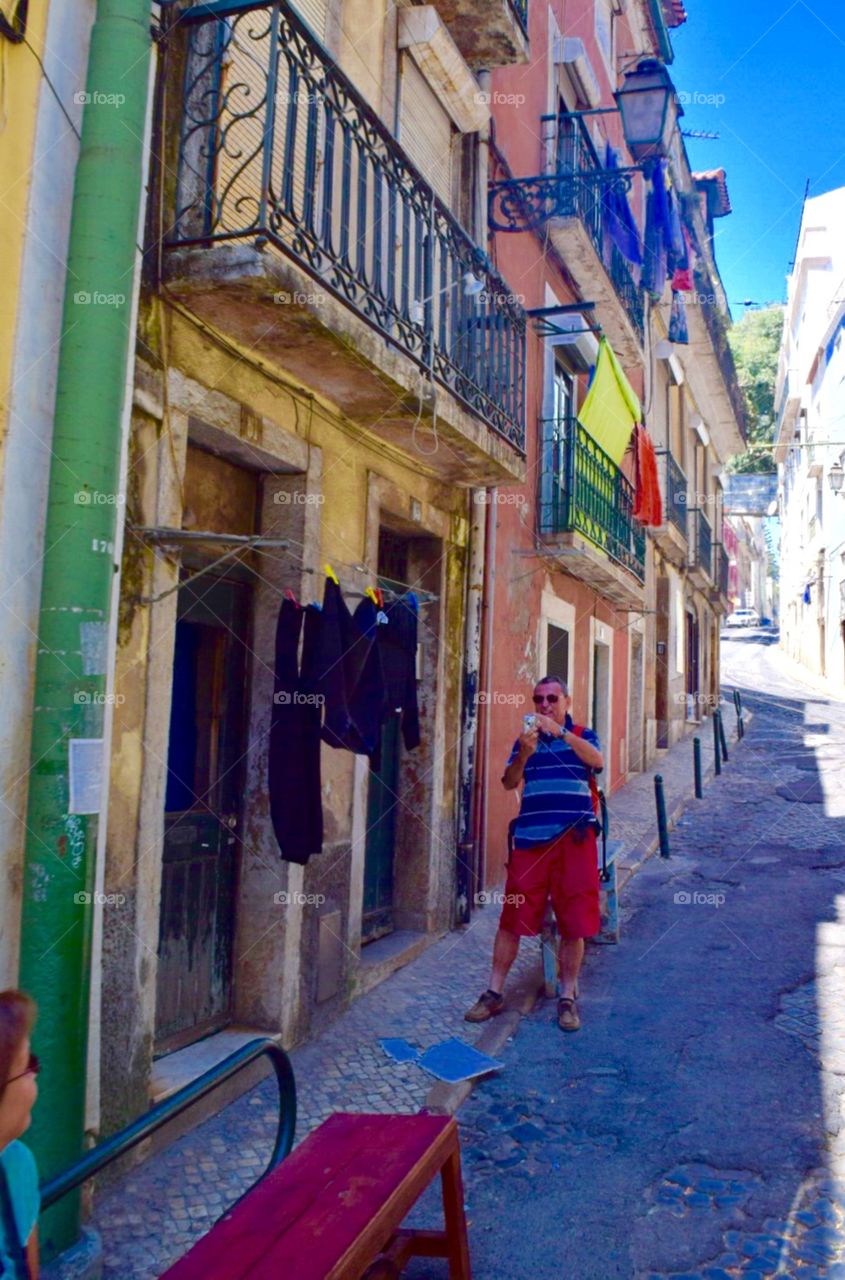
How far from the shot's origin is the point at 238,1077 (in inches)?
188

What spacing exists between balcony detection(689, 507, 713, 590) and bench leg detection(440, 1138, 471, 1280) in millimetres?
19826

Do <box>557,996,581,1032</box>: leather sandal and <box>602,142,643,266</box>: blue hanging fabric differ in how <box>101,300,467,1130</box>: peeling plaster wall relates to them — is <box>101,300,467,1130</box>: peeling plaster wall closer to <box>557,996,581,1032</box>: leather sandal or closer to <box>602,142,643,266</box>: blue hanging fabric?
<box>557,996,581,1032</box>: leather sandal

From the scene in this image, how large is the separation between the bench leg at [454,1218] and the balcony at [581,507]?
7675mm

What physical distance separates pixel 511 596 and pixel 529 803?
413 cm

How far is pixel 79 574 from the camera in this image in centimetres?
349

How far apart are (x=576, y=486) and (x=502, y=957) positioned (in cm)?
612

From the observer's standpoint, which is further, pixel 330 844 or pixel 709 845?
pixel 709 845

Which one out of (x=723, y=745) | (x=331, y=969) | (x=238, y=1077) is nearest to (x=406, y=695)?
(x=331, y=969)

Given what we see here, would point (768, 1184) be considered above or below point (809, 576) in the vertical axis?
below

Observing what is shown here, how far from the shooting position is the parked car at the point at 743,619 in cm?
6419

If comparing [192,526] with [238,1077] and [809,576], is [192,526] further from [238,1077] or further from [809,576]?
[809,576]

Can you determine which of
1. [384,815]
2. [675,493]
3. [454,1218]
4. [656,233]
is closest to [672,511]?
[675,493]

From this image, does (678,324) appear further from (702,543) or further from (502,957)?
(502,957)

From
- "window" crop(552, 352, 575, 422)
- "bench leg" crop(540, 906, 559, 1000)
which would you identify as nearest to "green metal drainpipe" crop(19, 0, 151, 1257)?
"bench leg" crop(540, 906, 559, 1000)
